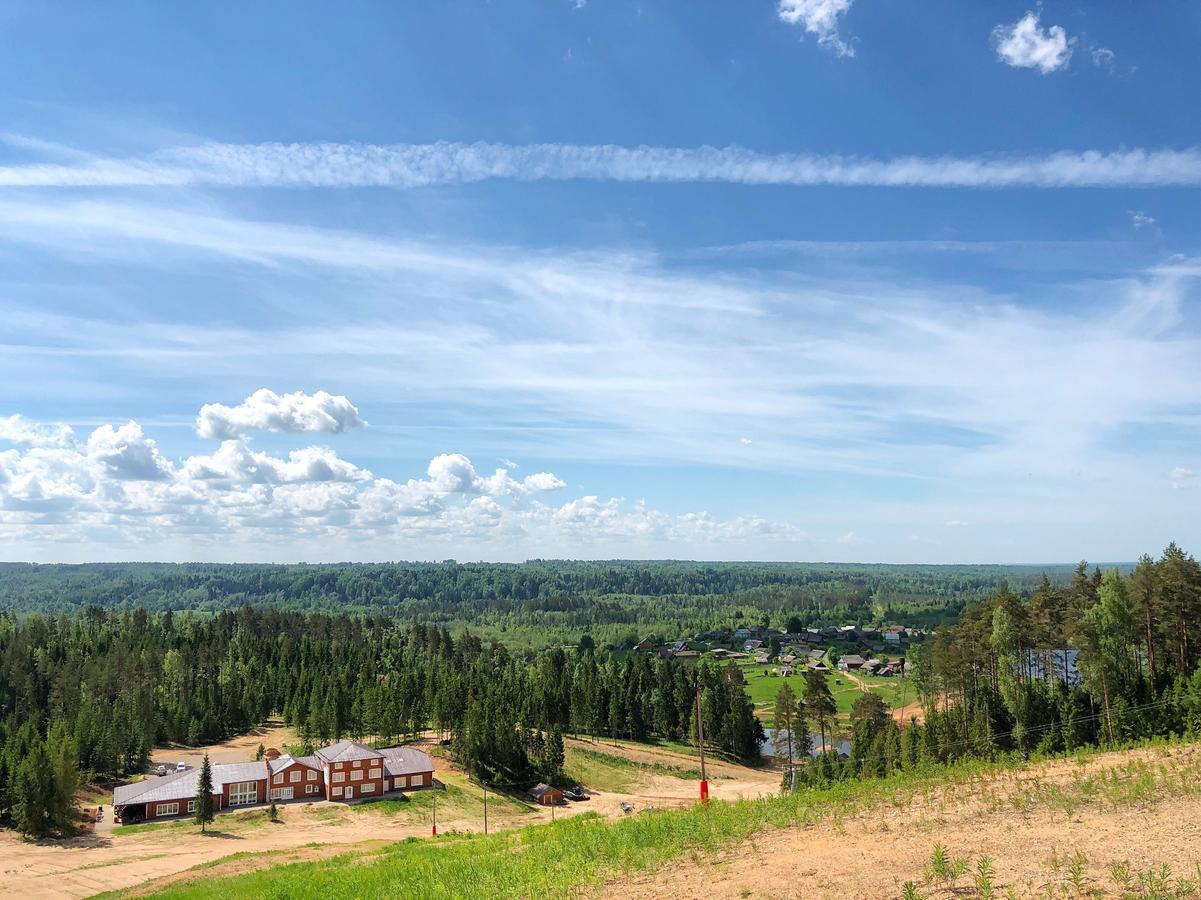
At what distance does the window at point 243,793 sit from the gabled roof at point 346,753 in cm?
608

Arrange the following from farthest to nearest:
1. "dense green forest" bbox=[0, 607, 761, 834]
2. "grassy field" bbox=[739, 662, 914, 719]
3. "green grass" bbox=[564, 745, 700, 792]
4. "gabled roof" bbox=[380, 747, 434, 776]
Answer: "grassy field" bbox=[739, 662, 914, 719]
"green grass" bbox=[564, 745, 700, 792]
"dense green forest" bbox=[0, 607, 761, 834]
"gabled roof" bbox=[380, 747, 434, 776]

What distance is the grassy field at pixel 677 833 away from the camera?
19781 millimetres

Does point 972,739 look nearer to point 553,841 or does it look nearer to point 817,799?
point 817,799

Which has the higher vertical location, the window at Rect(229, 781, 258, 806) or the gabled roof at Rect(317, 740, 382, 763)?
the gabled roof at Rect(317, 740, 382, 763)

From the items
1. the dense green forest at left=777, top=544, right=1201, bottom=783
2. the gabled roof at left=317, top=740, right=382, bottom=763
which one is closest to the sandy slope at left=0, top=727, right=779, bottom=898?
the gabled roof at left=317, top=740, right=382, bottom=763

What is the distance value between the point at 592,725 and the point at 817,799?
7772 centimetres

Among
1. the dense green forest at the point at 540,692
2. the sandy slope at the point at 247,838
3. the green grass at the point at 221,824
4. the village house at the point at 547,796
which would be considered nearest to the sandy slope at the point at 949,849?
the dense green forest at the point at 540,692

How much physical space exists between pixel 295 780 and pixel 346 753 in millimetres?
5003

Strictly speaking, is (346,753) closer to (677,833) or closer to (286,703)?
(286,703)

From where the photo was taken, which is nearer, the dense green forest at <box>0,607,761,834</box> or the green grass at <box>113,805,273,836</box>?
the green grass at <box>113,805,273,836</box>

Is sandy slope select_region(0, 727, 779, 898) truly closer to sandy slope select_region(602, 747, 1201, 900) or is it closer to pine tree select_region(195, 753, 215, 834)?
pine tree select_region(195, 753, 215, 834)

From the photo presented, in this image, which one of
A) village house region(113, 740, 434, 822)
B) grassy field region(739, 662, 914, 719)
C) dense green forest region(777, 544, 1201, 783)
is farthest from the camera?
grassy field region(739, 662, 914, 719)

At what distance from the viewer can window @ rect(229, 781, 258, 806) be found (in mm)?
67875

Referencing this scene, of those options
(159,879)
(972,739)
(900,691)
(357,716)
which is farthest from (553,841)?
(900,691)
